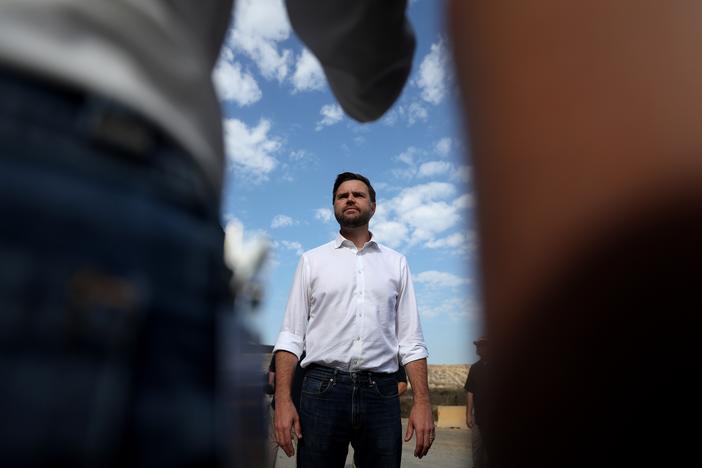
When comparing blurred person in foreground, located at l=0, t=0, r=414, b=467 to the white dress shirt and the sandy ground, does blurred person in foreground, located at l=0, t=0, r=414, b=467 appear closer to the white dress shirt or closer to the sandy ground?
the white dress shirt

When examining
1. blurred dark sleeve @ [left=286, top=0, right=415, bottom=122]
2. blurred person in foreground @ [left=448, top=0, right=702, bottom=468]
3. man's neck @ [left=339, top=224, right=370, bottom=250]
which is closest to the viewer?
blurred person in foreground @ [left=448, top=0, right=702, bottom=468]

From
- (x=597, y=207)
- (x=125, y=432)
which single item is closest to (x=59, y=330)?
(x=125, y=432)

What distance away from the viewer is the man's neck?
2773 mm

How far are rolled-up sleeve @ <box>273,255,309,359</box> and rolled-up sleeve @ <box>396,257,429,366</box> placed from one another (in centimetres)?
46

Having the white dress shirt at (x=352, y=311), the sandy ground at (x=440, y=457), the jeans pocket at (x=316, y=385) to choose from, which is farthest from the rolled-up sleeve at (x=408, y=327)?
the sandy ground at (x=440, y=457)

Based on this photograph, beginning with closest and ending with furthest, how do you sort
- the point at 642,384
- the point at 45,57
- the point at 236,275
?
the point at 642,384 → the point at 45,57 → the point at 236,275

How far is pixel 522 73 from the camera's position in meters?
0.44

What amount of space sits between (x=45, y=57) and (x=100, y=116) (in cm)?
6

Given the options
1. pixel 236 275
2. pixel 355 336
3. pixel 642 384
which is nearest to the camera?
pixel 642 384

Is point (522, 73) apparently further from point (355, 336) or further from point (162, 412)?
point (355, 336)

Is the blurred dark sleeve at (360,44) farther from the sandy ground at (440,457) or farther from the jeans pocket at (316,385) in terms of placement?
the sandy ground at (440,457)

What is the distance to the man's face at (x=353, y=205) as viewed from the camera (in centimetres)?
279

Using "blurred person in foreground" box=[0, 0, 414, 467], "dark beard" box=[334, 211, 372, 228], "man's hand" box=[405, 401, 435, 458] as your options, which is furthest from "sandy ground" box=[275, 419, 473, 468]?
"blurred person in foreground" box=[0, 0, 414, 467]

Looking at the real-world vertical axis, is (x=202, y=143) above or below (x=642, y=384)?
above
